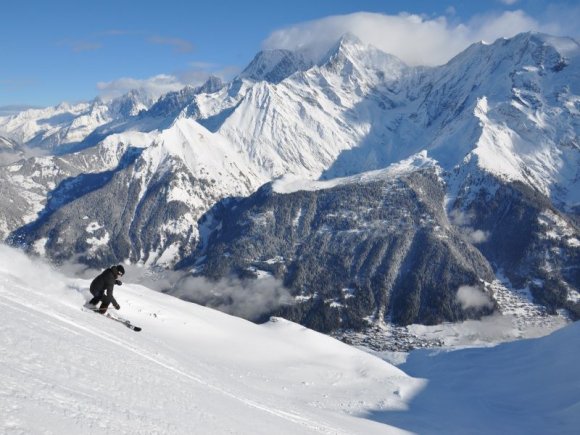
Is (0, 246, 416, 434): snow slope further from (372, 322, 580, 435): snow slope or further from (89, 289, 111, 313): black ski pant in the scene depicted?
(372, 322, 580, 435): snow slope

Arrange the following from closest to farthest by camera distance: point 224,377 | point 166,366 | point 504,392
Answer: point 166,366
point 224,377
point 504,392

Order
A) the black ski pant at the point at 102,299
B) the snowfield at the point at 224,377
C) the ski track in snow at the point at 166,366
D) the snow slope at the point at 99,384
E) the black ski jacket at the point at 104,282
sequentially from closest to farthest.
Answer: the snow slope at the point at 99,384 < the snowfield at the point at 224,377 < the ski track in snow at the point at 166,366 < the black ski jacket at the point at 104,282 < the black ski pant at the point at 102,299

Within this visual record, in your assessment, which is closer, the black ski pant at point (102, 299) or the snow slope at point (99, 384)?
the snow slope at point (99, 384)

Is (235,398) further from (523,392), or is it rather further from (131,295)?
(523,392)

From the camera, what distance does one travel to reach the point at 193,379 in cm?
2728

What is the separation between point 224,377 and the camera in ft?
120

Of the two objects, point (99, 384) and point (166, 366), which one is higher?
point (166, 366)

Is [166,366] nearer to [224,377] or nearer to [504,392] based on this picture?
[224,377]

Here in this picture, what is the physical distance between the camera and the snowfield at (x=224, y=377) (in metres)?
16.2

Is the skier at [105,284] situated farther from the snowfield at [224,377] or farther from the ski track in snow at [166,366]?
the ski track in snow at [166,366]

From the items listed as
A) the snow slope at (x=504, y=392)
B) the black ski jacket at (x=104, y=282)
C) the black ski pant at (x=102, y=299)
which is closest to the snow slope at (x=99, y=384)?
the black ski pant at (x=102, y=299)

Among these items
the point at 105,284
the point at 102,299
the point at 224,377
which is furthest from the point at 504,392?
the point at 105,284

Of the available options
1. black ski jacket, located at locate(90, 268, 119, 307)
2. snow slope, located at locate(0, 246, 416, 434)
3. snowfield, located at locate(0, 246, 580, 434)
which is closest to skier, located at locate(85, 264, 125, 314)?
black ski jacket, located at locate(90, 268, 119, 307)

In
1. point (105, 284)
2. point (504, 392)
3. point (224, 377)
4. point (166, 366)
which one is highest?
point (504, 392)
